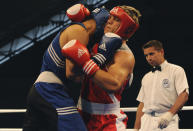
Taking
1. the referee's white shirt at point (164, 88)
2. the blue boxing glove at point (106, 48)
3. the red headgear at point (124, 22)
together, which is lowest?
the referee's white shirt at point (164, 88)

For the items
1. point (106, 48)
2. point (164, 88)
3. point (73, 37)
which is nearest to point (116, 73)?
point (106, 48)

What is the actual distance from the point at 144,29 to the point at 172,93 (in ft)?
18.7

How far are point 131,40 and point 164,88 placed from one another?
18.2 feet

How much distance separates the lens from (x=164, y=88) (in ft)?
9.64

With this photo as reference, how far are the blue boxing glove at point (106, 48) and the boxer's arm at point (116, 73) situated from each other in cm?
6

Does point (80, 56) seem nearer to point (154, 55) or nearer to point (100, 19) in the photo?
point (100, 19)

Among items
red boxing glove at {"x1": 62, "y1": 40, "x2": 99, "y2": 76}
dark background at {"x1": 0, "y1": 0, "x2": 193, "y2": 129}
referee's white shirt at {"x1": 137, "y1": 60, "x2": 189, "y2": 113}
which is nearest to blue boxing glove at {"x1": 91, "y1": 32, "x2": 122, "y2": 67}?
red boxing glove at {"x1": 62, "y1": 40, "x2": 99, "y2": 76}

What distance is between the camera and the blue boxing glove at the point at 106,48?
1.53 meters

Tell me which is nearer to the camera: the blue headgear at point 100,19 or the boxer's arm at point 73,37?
the boxer's arm at point 73,37

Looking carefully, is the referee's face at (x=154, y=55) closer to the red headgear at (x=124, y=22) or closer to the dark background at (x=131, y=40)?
the red headgear at (x=124, y=22)

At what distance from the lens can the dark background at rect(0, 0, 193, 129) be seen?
7.66 metres

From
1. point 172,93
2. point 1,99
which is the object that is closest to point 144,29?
point 1,99

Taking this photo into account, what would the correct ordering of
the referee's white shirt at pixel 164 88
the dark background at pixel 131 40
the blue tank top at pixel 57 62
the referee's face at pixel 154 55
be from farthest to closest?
the dark background at pixel 131 40
the referee's face at pixel 154 55
the referee's white shirt at pixel 164 88
the blue tank top at pixel 57 62

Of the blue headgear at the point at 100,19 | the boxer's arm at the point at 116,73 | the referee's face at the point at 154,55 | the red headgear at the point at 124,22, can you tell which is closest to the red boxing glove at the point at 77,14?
the blue headgear at the point at 100,19
